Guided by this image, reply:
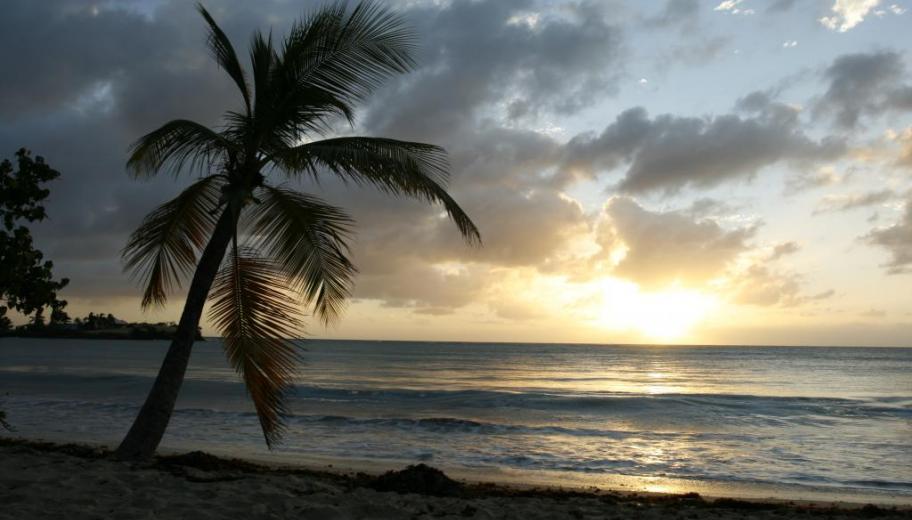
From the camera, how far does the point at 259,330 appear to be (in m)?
6.79

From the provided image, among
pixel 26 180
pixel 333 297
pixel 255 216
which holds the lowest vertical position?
pixel 333 297

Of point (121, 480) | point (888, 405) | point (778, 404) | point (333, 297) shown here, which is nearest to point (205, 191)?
point (333, 297)

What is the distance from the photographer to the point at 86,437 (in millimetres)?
14719

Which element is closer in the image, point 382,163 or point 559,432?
point 382,163

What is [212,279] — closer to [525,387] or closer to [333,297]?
[333,297]

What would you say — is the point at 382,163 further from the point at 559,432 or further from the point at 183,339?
the point at 559,432

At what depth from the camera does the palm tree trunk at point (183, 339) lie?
7340mm

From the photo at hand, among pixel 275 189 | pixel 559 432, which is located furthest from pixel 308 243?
pixel 559 432

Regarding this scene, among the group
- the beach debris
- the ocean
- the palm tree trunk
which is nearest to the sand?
the beach debris

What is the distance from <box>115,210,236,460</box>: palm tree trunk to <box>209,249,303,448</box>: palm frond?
0.99 ft

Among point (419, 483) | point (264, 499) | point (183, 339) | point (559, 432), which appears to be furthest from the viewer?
point (559, 432)

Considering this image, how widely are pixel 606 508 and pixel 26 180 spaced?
8310 millimetres

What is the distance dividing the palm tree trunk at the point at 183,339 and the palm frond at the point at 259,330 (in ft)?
0.99

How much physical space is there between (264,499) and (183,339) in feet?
7.05
